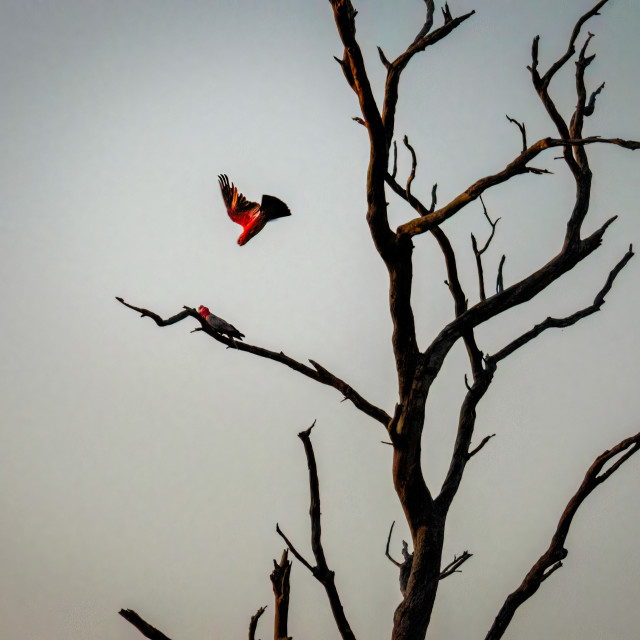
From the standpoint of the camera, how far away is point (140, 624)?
2.24 m

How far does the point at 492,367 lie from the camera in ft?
10.4

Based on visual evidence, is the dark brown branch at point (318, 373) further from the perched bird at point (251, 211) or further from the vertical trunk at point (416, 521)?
the perched bird at point (251, 211)

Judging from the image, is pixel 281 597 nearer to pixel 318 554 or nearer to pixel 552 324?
pixel 318 554

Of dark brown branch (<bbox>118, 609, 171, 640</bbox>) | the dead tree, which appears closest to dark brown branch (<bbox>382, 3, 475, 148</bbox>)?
the dead tree

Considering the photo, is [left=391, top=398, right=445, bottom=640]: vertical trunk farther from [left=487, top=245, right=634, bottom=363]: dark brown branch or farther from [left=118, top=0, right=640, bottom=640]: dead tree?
[left=487, top=245, right=634, bottom=363]: dark brown branch

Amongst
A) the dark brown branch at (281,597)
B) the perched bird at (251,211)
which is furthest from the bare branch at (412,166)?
the dark brown branch at (281,597)

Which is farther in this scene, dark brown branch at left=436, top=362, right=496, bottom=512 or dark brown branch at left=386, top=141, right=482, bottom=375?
dark brown branch at left=386, top=141, right=482, bottom=375

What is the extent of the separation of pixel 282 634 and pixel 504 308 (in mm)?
1509

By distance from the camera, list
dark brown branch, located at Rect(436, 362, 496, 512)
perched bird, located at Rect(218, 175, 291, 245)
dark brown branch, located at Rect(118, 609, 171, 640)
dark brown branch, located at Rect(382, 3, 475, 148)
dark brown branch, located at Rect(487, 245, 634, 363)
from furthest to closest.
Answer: perched bird, located at Rect(218, 175, 291, 245)
dark brown branch, located at Rect(487, 245, 634, 363)
dark brown branch, located at Rect(436, 362, 496, 512)
dark brown branch, located at Rect(382, 3, 475, 148)
dark brown branch, located at Rect(118, 609, 171, 640)

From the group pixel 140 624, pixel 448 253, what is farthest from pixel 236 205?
pixel 140 624

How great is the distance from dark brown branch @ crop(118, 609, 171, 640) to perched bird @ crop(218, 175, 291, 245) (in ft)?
6.43

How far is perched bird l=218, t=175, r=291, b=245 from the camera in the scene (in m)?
3.62

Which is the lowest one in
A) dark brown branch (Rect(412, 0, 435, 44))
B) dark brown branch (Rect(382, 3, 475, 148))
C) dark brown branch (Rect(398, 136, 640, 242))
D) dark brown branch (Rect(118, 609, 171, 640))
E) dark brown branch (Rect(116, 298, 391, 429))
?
dark brown branch (Rect(118, 609, 171, 640))

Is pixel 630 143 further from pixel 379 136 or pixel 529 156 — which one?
pixel 379 136
